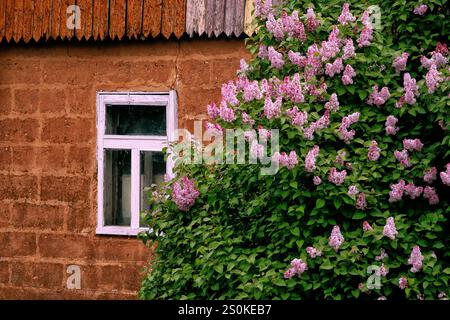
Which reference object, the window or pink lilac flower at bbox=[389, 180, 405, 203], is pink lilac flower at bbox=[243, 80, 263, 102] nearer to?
pink lilac flower at bbox=[389, 180, 405, 203]

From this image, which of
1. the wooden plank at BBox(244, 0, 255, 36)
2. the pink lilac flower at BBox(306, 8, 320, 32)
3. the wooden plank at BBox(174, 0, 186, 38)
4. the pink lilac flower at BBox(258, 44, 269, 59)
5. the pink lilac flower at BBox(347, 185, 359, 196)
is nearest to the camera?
the pink lilac flower at BBox(347, 185, 359, 196)

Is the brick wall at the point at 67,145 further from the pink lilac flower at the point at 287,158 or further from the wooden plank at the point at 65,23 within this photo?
the pink lilac flower at the point at 287,158

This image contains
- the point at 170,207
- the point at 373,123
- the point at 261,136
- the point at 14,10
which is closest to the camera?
the point at 261,136

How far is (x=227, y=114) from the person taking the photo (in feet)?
18.3

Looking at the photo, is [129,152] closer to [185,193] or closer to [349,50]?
[185,193]

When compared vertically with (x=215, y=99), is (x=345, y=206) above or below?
below

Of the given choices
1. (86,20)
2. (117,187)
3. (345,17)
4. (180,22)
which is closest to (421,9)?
(345,17)

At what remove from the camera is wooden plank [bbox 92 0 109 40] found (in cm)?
905

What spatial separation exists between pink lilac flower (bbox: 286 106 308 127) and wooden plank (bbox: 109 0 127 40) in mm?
3883

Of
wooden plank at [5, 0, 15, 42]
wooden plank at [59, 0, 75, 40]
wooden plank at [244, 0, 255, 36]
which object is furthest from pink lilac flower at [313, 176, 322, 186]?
wooden plank at [5, 0, 15, 42]

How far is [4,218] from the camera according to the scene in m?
9.40

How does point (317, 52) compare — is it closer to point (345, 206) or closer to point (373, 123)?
point (373, 123)

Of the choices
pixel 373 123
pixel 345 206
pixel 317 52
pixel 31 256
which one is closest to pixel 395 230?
pixel 345 206
